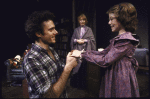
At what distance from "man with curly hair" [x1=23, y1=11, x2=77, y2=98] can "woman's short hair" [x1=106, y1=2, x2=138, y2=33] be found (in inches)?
28.1

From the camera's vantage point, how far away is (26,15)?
6109 millimetres

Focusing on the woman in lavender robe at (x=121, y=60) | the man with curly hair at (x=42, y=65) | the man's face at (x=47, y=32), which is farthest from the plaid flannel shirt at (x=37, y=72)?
the woman in lavender robe at (x=121, y=60)

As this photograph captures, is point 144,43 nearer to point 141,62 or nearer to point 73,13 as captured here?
point 141,62

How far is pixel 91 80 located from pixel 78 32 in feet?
4.19

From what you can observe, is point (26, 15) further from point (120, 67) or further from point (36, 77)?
point (120, 67)

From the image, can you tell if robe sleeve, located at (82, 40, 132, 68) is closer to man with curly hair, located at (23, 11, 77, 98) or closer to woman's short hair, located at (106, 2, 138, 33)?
woman's short hair, located at (106, 2, 138, 33)

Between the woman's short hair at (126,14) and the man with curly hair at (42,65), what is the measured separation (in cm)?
71

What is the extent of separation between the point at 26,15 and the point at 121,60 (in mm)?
6296

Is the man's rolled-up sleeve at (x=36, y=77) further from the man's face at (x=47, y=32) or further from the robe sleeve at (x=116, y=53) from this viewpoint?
the robe sleeve at (x=116, y=53)

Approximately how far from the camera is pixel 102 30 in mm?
4359

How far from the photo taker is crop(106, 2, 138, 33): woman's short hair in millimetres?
1170

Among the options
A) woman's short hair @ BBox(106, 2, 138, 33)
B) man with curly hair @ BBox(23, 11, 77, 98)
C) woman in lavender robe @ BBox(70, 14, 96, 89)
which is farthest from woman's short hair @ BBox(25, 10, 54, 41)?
woman in lavender robe @ BBox(70, 14, 96, 89)

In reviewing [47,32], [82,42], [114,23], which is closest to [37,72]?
[47,32]

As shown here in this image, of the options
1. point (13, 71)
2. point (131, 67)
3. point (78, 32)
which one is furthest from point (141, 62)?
point (13, 71)
